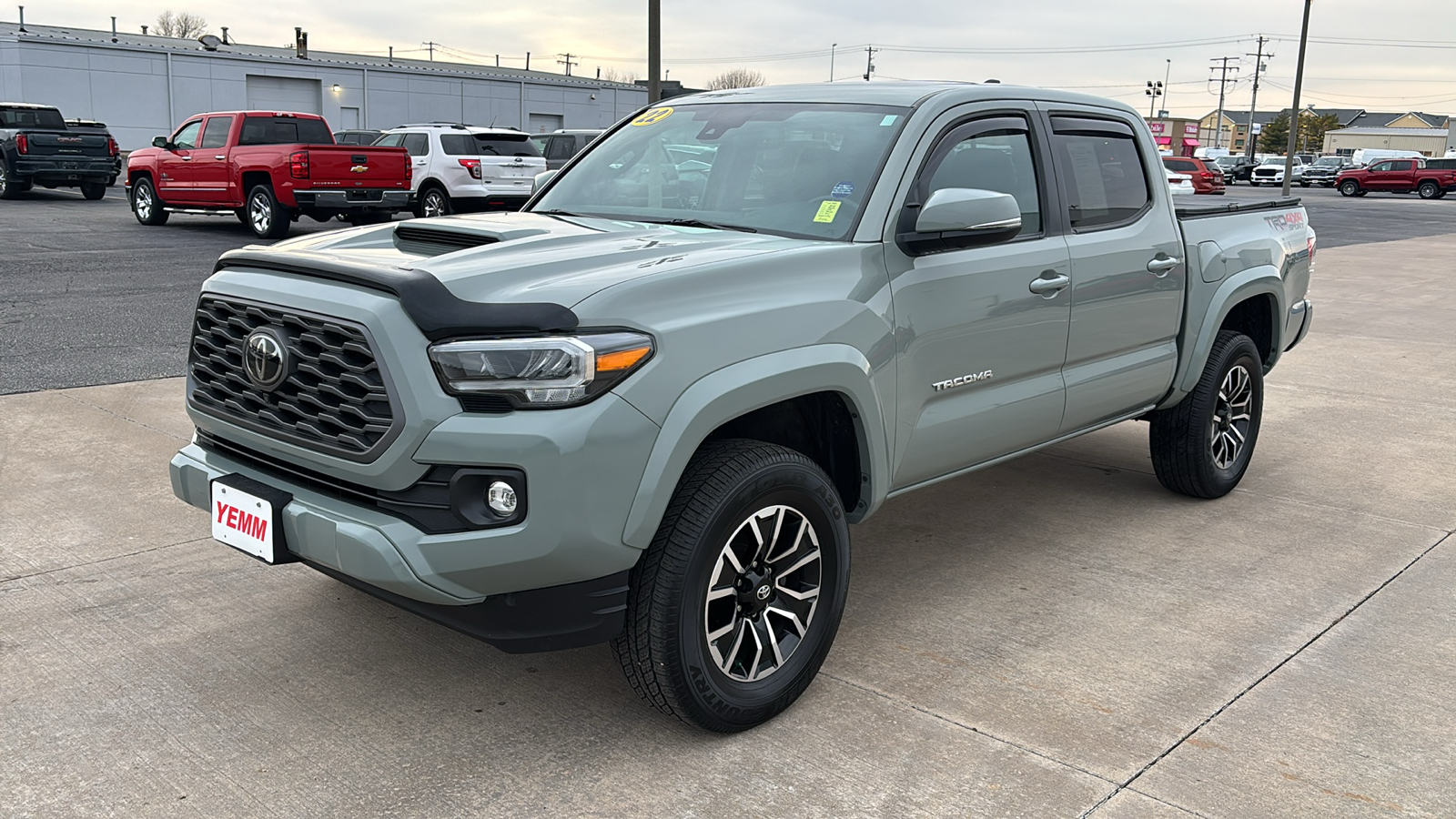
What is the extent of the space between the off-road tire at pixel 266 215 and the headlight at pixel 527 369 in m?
14.7

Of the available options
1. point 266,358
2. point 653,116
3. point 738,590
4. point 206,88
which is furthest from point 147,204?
point 206,88

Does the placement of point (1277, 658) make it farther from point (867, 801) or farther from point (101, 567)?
point (101, 567)

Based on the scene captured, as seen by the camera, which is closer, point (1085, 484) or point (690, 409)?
point (690, 409)

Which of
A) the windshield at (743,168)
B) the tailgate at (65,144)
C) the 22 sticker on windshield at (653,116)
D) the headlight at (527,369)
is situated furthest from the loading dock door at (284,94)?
the headlight at (527,369)

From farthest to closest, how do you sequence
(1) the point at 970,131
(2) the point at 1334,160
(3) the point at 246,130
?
(2) the point at 1334,160 → (3) the point at 246,130 → (1) the point at 970,131

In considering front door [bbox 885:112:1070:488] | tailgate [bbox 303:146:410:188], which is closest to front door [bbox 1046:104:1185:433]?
front door [bbox 885:112:1070:488]

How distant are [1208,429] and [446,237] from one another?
3.55 meters

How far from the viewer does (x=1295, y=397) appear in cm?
809

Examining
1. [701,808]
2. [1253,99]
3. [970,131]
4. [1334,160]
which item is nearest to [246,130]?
[970,131]

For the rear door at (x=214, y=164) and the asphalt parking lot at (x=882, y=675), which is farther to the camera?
the rear door at (x=214, y=164)

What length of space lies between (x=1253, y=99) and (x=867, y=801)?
118109 millimetres

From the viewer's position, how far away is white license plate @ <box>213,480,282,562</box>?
309 centimetres

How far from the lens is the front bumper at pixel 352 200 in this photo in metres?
16.4

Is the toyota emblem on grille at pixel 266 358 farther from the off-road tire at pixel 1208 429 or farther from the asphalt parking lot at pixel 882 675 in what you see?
the off-road tire at pixel 1208 429
